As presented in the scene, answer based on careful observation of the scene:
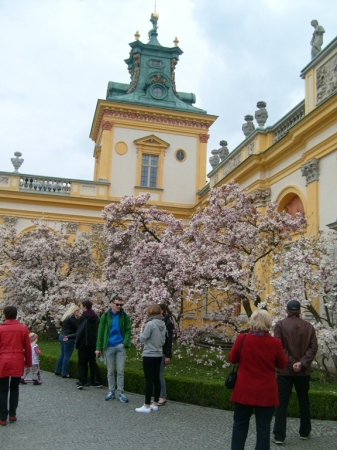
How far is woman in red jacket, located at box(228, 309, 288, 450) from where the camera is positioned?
15.7 feet

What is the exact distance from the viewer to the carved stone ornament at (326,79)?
43.0 ft

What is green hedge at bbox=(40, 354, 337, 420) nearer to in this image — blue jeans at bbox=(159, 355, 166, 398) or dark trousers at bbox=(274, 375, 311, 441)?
blue jeans at bbox=(159, 355, 166, 398)

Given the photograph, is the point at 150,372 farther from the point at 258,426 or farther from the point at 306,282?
the point at 306,282

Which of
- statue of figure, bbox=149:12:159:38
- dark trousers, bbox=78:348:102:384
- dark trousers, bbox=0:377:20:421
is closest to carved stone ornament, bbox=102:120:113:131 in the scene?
statue of figure, bbox=149:12:159:38

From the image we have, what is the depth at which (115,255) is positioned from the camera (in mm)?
13375

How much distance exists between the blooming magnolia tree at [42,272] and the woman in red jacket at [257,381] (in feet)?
37.2

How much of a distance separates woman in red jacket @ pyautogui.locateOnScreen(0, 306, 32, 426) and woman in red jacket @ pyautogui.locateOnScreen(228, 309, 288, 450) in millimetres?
3084

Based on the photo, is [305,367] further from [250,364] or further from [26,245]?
[26,245]

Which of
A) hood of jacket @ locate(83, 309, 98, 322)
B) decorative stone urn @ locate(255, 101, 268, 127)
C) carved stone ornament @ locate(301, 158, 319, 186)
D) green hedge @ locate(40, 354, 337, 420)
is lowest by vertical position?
green hedge @ locate(40, 354, 337, 420)

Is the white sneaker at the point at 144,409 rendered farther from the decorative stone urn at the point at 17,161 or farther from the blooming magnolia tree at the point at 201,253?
the decorative stone urn at the point at 17,161

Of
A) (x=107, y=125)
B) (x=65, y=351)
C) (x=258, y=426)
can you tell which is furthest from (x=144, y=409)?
(x=107, y=125)

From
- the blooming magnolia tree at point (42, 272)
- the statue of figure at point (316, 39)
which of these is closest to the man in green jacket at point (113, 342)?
the blooming magnolia tree at point (42, 272)

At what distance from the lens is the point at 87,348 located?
9273 mm

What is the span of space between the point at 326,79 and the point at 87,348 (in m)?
9.68
